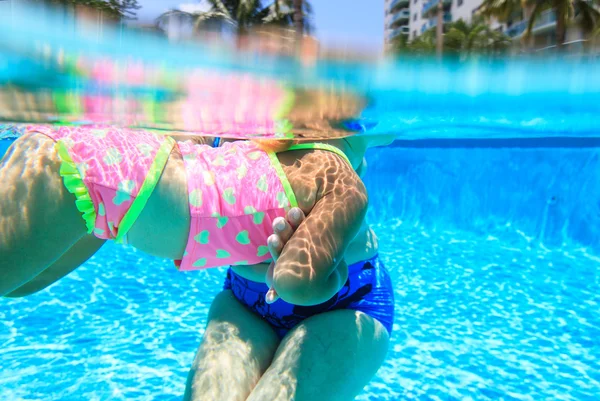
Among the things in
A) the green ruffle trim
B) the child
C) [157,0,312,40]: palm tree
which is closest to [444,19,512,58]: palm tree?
[157,0,312,40]: palm tree

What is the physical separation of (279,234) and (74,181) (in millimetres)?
773

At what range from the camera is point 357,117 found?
3873 millimetres

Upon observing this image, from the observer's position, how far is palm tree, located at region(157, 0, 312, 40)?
2.39m

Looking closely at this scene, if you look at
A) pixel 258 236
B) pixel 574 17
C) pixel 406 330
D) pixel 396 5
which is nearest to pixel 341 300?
pixel 258 236

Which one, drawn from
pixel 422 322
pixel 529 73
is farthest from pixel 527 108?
pixel 422 322

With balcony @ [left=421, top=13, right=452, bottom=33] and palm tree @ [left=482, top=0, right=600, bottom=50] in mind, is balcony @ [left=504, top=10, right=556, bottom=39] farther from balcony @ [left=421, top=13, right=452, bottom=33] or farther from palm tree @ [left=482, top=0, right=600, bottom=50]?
balcony @ [left=421, top=13, right=452, bottom=33]

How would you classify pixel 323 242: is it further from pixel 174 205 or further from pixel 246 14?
pixel 246 14

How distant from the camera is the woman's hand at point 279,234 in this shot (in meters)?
1.83

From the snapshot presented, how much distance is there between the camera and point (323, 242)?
1762 millimetres

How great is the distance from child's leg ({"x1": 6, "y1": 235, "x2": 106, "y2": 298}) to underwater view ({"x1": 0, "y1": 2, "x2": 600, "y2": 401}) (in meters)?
0.03

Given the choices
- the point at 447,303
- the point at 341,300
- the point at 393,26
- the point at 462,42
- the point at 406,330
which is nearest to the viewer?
the point at 341,300

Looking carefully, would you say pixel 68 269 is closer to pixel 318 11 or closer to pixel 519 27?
pixel 318 11

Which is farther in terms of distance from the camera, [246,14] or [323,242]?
[246,14]

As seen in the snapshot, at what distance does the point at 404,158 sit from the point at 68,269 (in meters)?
9.27
